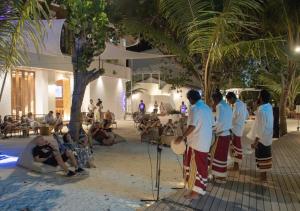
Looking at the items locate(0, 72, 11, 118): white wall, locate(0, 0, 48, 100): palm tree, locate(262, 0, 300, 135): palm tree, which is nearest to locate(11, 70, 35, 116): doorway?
locate(0, 72, 11, 118): white wall

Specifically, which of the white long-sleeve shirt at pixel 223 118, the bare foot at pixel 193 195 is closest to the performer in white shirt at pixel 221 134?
the white long-sleeve shirt at pixel 223 118

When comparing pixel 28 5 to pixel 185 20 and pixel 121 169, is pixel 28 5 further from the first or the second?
pixel 121 169

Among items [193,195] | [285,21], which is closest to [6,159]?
[193,195]

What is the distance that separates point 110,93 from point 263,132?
22.8 metres

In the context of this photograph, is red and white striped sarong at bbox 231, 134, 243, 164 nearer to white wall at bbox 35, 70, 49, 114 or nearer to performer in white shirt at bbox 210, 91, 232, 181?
performer in white shirt at bbox 210, 91, 232, 181

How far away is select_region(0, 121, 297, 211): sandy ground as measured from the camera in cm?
642

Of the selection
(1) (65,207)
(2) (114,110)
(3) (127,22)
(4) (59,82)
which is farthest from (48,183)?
(2) (114,110)

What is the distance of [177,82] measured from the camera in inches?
853

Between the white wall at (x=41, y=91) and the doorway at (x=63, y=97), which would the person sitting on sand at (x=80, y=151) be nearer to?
the white wall at (x=41, y=91)

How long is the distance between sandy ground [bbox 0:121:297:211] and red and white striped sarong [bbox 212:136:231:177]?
0.80 meters

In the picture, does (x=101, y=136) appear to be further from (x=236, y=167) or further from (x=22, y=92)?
(x=22, y=92)

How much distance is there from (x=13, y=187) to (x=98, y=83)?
20571 mm

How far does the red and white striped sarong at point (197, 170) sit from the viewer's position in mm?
6273

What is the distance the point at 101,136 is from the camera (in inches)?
555
